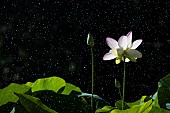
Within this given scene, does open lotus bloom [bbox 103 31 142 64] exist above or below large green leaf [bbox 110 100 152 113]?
above

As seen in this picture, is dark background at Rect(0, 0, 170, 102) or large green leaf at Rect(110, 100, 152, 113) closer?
large green leaf at Rect(110, 100, 152, 113)

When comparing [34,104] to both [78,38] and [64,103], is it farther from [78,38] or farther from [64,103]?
[78,38]

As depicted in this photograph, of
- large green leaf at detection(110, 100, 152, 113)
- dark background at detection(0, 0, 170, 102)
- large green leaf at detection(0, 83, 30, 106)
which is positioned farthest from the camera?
dark background at detection(0, 0, 170, 102)

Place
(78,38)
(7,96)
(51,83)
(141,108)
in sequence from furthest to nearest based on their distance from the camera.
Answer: (78,38), (51,83), (7,96), (141,108)

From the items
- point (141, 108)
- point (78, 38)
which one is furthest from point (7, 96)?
point (78, 38)

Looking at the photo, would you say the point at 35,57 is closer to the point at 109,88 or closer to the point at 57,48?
the point at 57,48

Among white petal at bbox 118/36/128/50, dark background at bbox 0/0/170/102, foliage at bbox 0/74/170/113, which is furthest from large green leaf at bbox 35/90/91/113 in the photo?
dark background at bbox 0/0/170/102

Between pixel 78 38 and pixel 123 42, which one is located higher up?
pixel 123 42

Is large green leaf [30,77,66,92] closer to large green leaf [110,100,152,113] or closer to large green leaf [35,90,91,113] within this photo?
large green leaf [35,90,91,113]

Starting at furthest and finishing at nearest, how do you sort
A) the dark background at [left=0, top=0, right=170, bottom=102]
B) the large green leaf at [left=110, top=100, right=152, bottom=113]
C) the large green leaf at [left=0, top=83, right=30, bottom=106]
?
the dark background at [left=0, top=0, right=170, bottom=102] < the large green leaf at [left=0, top=83, right=30, bottom=106] < the large green leaf at [left=110, top=100, right=152, bottom=113]
